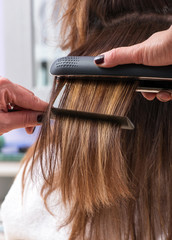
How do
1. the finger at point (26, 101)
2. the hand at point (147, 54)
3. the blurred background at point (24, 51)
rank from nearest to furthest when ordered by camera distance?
the hand at point (147, 54), the finger at point (26, 101), the blurred background at point (24, 51)

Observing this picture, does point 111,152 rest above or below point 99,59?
below

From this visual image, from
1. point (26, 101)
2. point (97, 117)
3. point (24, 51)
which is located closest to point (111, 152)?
point (97, 117)

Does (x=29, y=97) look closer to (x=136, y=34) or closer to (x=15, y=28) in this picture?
(x=136, y=34)

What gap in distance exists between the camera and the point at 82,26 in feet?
1.98

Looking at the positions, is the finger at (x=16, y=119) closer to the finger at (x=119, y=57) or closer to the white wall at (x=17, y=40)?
the finger at (x=119, y=57)

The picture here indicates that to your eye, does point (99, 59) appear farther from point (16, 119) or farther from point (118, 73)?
point (16, 119)

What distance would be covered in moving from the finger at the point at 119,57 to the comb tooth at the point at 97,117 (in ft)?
0.27

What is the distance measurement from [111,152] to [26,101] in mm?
164

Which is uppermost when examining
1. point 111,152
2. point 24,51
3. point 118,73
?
point 24,51

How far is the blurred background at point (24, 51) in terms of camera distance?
3.87 feet

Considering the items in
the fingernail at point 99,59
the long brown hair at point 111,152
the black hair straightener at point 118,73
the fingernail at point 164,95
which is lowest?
the long brown hair at point 111,152

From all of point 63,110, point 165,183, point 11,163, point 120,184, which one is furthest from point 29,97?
point 11,163

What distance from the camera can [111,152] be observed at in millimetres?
464

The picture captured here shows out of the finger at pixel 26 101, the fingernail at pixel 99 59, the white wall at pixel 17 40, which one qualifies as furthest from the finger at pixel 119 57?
the white wall at pixel 17 40
